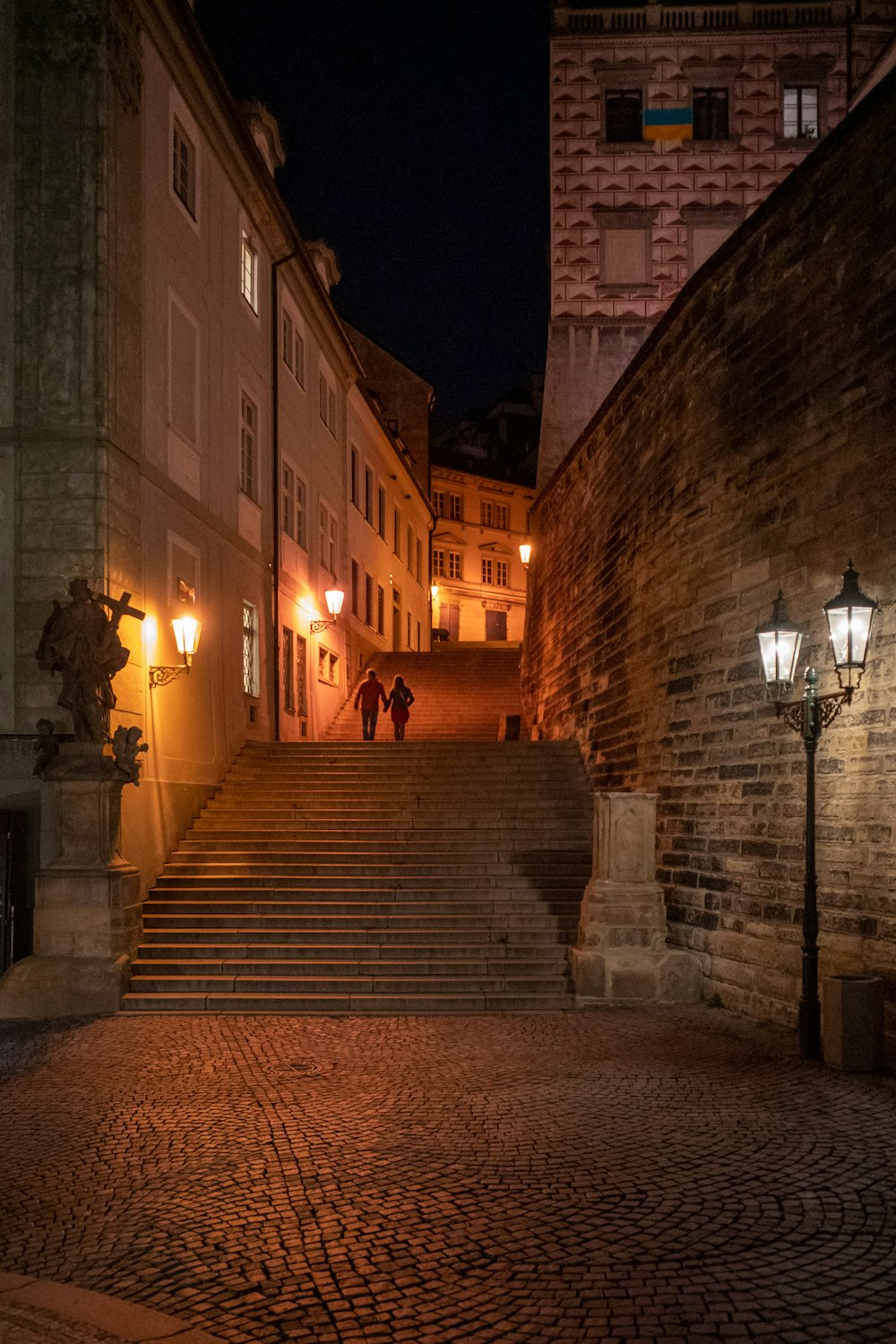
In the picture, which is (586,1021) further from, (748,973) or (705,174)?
(705,174)

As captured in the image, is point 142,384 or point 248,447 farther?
point 248,447

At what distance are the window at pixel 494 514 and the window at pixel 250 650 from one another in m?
36.4

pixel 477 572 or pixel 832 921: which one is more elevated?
pixel 477 572

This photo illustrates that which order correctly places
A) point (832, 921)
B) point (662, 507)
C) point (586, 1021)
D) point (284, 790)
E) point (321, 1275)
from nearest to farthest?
point (321, 1275) → point (832, 921) → point (586, 1021) → point (662, 507) → point (284, 790)

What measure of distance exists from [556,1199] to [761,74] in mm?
28503

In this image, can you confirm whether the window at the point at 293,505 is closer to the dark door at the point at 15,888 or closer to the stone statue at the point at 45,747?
the stone statue at the point at 45,747

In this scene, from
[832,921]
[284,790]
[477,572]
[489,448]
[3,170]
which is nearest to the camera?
[832,921]

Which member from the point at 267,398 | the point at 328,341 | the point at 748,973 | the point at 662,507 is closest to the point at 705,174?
the point at 328,341

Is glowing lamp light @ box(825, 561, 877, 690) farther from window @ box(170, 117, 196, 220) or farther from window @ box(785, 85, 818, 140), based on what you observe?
window @ box(785, 85, 818, 140)

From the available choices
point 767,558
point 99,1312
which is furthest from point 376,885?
point 99,1312

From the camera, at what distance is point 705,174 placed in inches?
1056

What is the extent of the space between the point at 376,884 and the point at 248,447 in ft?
29.8

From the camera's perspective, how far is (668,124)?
2684 centimetres

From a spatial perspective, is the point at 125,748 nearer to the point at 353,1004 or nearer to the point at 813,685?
the point at 353,1004
